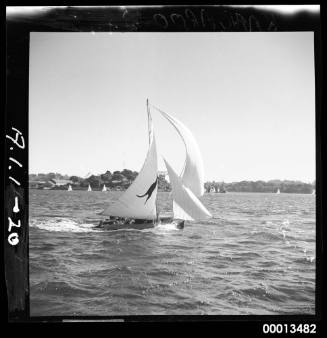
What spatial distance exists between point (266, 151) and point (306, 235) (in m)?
0.77

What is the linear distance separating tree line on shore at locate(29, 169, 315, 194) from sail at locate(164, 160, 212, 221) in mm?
72

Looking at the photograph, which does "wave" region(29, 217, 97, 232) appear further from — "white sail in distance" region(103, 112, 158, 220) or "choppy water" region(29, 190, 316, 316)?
"white sail in distance" region(103, 112, 158, 220)

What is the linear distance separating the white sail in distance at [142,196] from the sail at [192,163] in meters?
0.25

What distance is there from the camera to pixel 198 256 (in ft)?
9.46

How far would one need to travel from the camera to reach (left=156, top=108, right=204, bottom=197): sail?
9.45 ft

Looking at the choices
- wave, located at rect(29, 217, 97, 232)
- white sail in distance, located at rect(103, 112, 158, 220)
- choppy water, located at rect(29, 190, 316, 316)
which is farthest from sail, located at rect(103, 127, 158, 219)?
wave, located at rect(29, 217, 97, 232)

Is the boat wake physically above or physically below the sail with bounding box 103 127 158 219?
below

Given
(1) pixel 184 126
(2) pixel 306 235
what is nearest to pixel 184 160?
(1) pixel 184 126

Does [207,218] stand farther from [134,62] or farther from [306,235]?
[134,62]

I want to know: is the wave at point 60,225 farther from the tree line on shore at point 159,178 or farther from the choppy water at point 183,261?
the tree line on shore at point 159,178

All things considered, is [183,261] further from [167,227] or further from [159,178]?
[159,178]

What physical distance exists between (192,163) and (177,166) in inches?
5.4

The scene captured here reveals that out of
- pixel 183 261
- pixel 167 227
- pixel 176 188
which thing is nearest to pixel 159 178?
pixel 176 188

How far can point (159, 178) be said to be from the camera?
2.92 m
